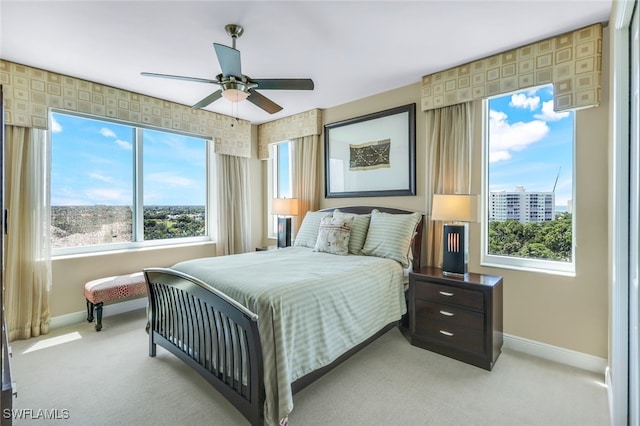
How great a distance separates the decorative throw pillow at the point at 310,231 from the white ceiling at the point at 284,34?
1.67 meters

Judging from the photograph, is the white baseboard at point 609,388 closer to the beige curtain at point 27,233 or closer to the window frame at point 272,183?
the window frame at point 272,183

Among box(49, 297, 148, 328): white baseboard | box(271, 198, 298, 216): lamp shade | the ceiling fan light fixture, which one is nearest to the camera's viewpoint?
the ceiling fan light fixture

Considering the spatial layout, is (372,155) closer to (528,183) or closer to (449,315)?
(528,183)

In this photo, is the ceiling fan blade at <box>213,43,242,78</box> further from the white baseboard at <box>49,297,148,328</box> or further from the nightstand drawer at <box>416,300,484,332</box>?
the white baseboard at <box>49,297,148,328</box>

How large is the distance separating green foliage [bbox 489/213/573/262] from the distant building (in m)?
0.05

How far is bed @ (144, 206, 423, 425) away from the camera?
1713 millimetres

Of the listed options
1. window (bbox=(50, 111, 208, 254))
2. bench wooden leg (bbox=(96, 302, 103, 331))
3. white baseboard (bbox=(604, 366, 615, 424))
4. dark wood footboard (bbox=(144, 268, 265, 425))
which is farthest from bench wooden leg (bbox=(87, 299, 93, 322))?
white baseboard (bbox=(604, 366, 615, 424))

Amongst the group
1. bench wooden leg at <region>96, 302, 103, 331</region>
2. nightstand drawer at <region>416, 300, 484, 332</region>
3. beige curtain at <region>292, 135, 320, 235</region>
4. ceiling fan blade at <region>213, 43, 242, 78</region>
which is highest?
ceiling fan blade at <region>213, 43, 242, 78</region>

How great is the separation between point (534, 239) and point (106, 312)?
4.73 meters

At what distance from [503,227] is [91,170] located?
4690mm

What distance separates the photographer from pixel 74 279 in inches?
133

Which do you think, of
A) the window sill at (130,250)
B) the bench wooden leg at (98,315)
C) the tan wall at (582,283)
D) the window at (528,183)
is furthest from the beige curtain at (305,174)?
the tan wall at (582,283)

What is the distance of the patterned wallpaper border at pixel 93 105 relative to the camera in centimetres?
295

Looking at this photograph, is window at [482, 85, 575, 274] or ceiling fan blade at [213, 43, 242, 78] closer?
ceiling fan blade at [213, 43, 242, 78]
